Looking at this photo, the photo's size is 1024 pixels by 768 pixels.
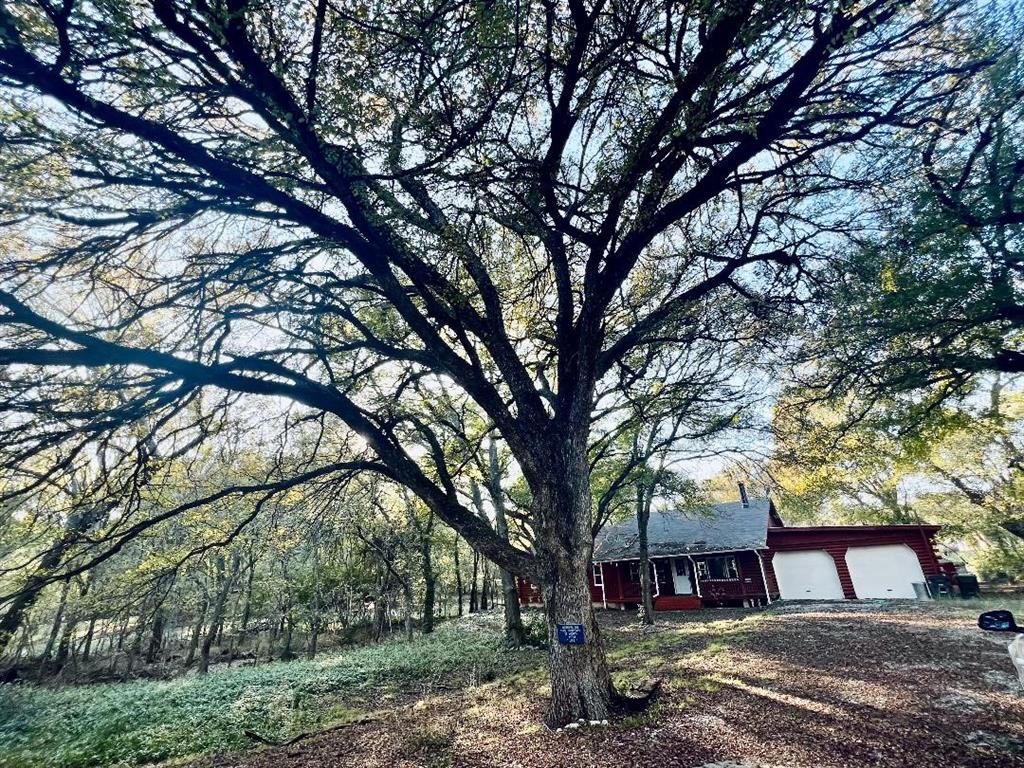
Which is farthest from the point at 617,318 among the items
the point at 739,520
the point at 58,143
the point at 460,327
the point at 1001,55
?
the point at 739,520

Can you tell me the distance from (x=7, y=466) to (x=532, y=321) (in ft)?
21.6

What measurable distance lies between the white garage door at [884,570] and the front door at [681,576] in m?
8.21

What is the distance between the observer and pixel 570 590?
5531mm

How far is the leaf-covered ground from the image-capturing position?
4621 mm

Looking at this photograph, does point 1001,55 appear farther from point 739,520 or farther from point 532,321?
point 739,520

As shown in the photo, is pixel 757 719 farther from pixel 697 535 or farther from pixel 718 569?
pixel 697 535

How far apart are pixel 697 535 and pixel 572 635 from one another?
24.8 m

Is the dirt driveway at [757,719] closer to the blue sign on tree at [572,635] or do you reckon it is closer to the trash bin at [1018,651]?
the blue sign on tree at [572,635]

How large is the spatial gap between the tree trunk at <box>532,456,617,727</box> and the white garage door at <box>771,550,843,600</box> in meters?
25.1

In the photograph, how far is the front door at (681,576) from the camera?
26.8 metres

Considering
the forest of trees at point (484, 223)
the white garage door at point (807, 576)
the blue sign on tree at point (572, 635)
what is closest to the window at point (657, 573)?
the white garage door at point (807, 576)

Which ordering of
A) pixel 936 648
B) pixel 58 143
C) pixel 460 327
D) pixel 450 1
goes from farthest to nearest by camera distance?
pixel 936 648
pixel 460 327
pixel 58 143
pixel 450 1

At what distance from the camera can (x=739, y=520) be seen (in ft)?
89.9

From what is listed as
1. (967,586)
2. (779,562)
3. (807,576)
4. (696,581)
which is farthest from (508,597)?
(967,586)
